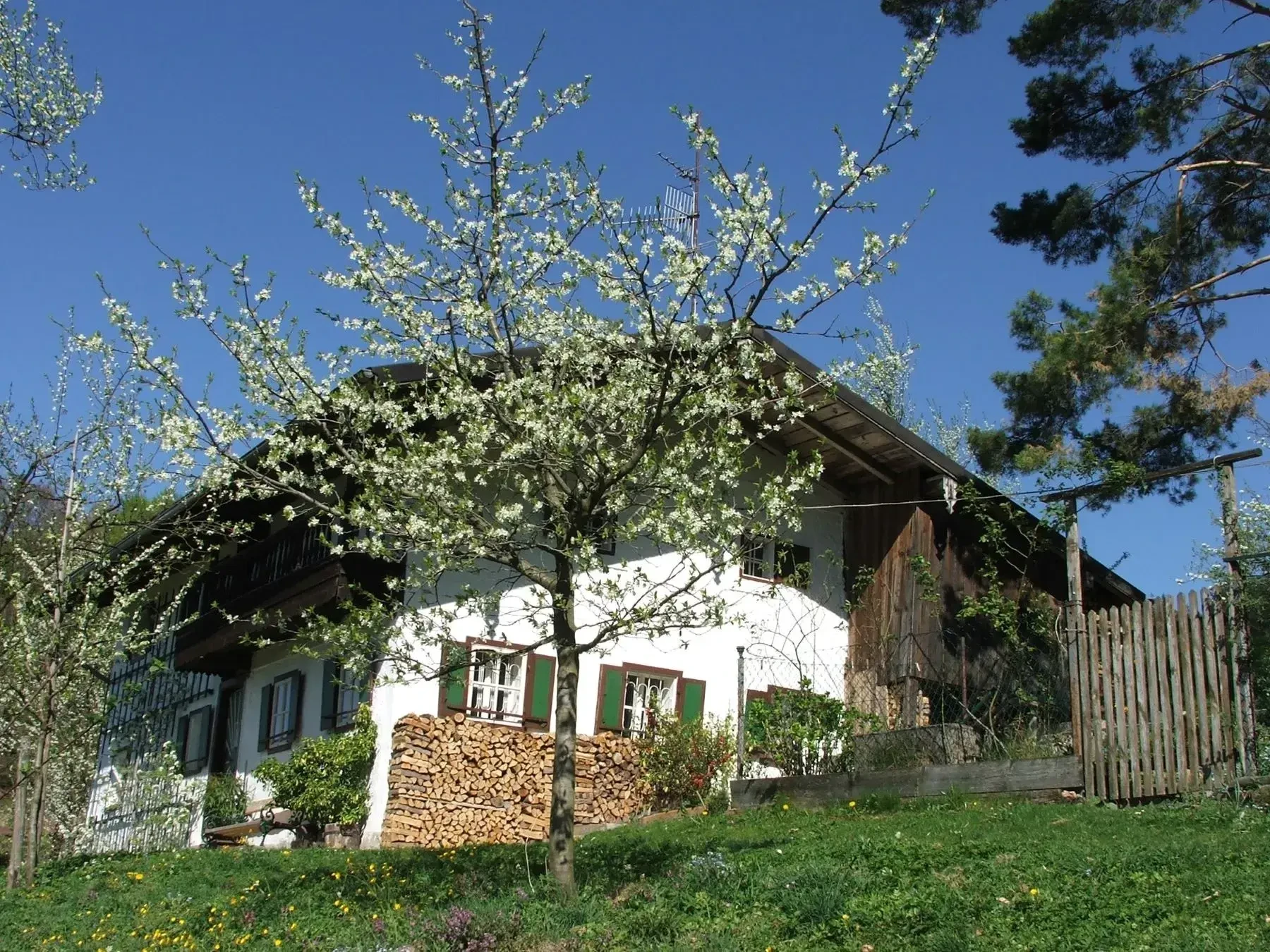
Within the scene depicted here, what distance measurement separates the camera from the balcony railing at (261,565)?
60.6 ft

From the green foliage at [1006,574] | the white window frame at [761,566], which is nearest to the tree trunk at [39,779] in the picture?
the white window frame at [761,566]

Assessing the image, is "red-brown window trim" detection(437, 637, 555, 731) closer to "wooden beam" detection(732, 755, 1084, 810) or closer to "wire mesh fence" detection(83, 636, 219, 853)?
"wooden beam" detection(732, 755, 1084, 810)

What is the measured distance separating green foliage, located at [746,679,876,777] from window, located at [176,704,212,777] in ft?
34.6

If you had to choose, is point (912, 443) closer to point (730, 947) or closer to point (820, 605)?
point (820, 605)

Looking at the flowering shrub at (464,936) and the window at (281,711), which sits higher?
the window at (281,711)

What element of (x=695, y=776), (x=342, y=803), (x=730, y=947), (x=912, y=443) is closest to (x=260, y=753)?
(x=342, y=803)

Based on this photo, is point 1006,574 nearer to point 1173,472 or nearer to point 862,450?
point 862,450

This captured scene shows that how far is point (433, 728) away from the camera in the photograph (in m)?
16.8

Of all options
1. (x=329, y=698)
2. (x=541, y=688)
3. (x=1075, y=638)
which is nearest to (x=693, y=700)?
(x=541, y=688)

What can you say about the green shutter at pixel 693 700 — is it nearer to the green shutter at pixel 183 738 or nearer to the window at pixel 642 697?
→ the window at pixel 642 697

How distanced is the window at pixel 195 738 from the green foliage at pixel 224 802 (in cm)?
186

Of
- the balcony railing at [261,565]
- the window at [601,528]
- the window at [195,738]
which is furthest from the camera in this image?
the window at [195,738]

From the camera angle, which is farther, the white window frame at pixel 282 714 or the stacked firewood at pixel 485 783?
the white window frame at pixel 282 714

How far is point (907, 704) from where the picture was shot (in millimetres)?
18609
